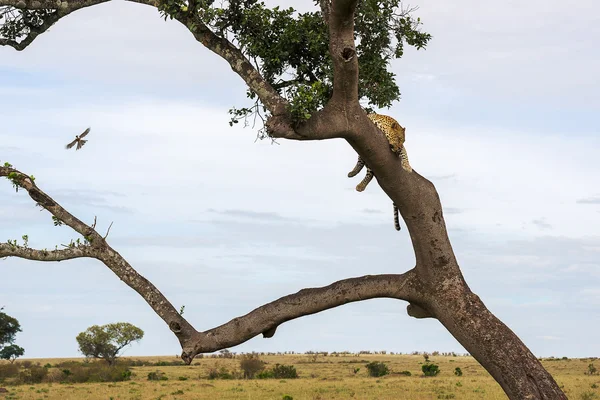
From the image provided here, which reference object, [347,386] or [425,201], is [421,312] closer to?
[425,201]

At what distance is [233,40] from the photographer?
13.1 metres

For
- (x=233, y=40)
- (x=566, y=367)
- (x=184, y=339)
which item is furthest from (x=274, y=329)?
(x=566, y=367)

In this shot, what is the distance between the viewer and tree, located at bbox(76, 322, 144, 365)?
2530 inches

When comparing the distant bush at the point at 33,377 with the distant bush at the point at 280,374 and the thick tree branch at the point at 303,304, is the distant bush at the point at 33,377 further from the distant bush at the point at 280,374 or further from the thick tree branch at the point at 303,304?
the thick tree branch at the point at 303,304

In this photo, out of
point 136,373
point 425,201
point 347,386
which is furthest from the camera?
point 136,373

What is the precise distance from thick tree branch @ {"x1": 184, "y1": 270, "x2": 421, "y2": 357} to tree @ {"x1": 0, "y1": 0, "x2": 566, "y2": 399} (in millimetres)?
17

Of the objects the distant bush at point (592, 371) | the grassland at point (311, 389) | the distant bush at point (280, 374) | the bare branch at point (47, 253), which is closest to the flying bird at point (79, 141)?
the bare branch at point (47, 253)

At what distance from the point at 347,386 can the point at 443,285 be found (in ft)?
79.5

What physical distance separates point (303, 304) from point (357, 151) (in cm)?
280

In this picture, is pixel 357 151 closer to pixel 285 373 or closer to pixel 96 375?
pixel 285 373

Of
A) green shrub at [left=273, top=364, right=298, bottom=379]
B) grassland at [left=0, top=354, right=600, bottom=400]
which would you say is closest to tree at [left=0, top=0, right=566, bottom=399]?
grassland at [left=0, top=354, right=600, bottom=400]

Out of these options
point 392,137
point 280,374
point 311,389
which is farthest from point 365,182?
point 280,374

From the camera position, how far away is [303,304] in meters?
12.9

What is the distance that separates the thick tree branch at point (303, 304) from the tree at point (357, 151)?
2cm
